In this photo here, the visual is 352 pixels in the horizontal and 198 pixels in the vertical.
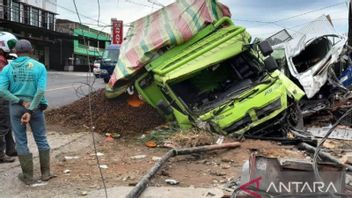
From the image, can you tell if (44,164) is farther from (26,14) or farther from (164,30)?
(26,14)

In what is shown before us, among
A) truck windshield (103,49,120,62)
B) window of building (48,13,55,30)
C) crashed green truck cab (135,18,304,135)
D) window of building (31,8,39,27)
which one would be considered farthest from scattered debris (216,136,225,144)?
window of building (48,13,55,30)

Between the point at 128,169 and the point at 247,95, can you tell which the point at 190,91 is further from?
the point at 128,169

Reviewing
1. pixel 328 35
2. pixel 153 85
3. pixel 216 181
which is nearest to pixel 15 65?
pixel 216 181

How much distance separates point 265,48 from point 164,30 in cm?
191

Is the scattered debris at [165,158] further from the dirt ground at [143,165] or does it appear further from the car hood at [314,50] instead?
the car hood at [314,50]

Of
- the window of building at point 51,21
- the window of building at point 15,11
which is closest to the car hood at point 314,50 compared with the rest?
the window of building at point 15,11

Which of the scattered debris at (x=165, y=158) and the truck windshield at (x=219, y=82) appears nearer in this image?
the scattered debris at (x=165, y=158)

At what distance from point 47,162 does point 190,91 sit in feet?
13.0

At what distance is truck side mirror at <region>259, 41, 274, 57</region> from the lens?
8.47 metres

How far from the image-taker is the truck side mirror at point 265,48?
8.47 meters

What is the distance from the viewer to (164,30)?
352 inches

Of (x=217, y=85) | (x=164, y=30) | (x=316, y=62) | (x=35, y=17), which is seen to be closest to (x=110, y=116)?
(x=164, y=30)

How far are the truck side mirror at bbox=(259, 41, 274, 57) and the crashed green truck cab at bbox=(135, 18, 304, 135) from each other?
254 mm

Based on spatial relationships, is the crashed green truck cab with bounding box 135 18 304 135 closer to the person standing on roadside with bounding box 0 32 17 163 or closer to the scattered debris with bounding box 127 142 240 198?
the scattered debris with bounding box 127 142 240 198
